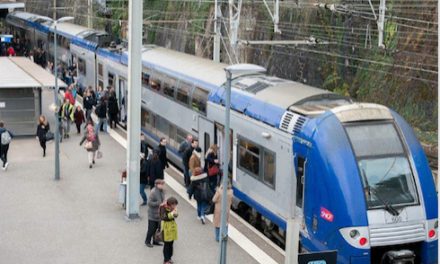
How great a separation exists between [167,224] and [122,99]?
1471 centimetres

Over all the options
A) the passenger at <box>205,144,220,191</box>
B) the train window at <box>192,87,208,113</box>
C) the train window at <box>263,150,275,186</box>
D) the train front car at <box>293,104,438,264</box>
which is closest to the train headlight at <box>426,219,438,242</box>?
the train front car at <box>293,104,438,264</box>

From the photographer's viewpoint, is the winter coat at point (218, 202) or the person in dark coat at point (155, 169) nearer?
the winter coat at point (218, 202)

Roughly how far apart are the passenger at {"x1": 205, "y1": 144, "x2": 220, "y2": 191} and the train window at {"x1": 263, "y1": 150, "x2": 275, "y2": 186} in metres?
2.42

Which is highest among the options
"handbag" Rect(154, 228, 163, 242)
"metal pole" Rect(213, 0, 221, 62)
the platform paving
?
"metal pole" Rect(213, 0, 221, 62)

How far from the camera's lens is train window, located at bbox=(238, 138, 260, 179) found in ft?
53.3

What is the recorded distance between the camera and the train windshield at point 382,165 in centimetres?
1346

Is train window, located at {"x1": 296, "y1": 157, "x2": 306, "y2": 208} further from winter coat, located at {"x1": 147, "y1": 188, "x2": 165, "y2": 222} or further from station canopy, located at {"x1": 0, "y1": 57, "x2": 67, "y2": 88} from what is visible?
station canopy, located at {"x1": 0, "y1": 57, "x2": 67, "y2": 88}

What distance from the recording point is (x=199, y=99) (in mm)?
20188

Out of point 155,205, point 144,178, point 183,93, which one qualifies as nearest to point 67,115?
point 183,93

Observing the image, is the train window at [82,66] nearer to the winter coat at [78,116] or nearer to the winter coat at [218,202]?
the winter coat at [78,116]

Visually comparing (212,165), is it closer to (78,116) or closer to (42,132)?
(42,132)

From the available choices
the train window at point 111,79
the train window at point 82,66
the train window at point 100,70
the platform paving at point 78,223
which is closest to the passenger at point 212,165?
the platform paving at point 78,223

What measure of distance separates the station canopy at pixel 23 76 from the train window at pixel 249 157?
11668 mm

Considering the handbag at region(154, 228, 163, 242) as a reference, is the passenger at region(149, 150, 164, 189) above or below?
above
